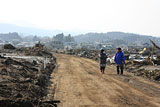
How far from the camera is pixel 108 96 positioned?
827 centimetres

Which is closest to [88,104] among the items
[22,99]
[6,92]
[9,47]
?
[22,99]

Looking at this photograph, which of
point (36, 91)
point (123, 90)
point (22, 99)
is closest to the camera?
point (22, 99)

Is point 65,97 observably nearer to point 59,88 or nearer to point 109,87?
point 59,88

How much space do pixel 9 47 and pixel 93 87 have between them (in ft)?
124

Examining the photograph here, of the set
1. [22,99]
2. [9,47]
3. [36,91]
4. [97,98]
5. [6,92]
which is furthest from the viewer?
[9,47]

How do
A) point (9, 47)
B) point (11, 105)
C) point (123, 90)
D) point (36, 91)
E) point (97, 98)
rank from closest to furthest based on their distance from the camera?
1. point (11, 105)
2. point (97, 98)
3. point (36, 91)
4. point (123, 90)
5. point (9, 47)

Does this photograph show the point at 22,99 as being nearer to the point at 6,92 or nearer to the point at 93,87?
the point at 6,92

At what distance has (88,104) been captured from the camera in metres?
7.18

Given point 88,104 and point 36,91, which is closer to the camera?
point 88,104

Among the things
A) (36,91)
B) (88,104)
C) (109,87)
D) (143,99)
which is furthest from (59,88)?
(143,99)

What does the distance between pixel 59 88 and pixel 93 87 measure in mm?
1465

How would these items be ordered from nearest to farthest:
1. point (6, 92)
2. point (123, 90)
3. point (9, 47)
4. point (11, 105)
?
point (11, 105) < point (6, 92) < point (123, 90) < point (9, 47)

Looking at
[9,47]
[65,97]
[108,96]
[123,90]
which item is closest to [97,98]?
[108,96]

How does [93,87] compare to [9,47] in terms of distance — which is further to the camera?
[9,47]
